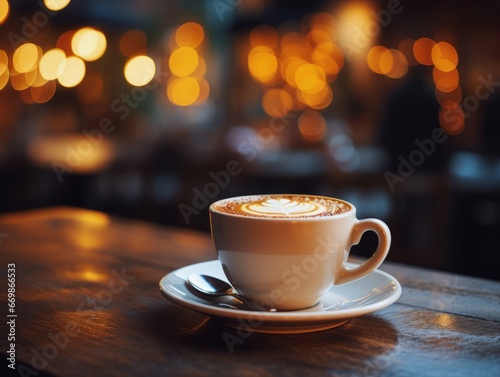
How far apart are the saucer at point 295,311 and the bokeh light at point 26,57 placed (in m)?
6.74

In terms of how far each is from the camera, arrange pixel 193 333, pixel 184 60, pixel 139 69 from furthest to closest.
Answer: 1. pixel 184 60
2. pixel 139 69
3. pixel 193 333

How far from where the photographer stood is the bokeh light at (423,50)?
21.9 ft

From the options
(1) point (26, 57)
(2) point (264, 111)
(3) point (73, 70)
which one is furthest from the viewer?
(2) point (264, 111)

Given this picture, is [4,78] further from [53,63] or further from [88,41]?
[88,41]

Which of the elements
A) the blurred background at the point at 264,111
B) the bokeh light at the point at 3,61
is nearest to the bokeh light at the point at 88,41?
the blurred background at the point at 264,111

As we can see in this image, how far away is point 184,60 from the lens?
8516 millimetres

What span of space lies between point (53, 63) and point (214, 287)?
20.2 ft

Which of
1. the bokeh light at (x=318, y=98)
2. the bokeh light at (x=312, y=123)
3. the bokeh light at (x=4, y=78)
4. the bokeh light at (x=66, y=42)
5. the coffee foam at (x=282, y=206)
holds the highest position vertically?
the bokeh light at (x=66, y=42)

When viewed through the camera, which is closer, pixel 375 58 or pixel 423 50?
pixel 423 50

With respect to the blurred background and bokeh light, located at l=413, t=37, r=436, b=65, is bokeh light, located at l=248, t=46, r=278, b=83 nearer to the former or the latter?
the blurred background

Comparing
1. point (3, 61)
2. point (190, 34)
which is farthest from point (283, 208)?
point (190, 34)

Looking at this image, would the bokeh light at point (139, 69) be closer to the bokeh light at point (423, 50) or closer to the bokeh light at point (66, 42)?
the bokeh light at point (66, 42)

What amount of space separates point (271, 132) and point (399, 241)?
467 centimetres

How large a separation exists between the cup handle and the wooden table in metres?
0.06
